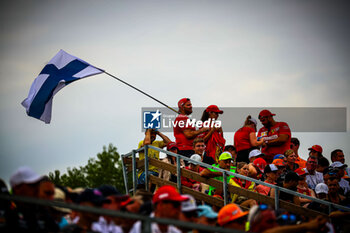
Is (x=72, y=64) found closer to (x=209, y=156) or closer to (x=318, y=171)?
(x=209, y=156)

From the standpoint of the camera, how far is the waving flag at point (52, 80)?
510 inches

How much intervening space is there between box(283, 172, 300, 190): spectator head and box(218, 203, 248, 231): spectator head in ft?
9.98

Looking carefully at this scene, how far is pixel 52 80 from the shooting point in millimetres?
13039

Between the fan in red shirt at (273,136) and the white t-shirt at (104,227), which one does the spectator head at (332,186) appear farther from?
the white t-shirt at (104,227)

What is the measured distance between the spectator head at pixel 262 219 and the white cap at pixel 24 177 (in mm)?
2387

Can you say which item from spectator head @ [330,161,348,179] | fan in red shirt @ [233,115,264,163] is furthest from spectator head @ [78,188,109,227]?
spectator head @ [330,161,348,179]

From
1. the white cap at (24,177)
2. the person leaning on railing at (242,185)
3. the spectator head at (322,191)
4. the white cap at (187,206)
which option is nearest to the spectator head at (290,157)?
the person leaning on railing at (242,185)

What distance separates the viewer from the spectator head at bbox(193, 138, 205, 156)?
36.4ft

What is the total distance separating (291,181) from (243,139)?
9.09 ft

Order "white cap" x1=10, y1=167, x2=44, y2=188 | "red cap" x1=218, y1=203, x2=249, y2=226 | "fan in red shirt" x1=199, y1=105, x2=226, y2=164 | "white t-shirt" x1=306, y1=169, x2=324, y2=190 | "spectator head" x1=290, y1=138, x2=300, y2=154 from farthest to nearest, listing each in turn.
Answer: "spectator head" x1=290, y1=138, x2=300, y2=154 → "fan in red shirt" x1=199, y1=105, x2=226, y2=164 → "white t-shirt" x1=306, y1=169, x2=324, y2=190 → "red cap" x1=218, y1=203, x2=249, y2=226 → "white cap" x1=10, y1=167, x2=44, y2=188

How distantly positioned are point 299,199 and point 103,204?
452cm

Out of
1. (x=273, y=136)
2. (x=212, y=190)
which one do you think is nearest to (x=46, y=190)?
(x=212, y=190)

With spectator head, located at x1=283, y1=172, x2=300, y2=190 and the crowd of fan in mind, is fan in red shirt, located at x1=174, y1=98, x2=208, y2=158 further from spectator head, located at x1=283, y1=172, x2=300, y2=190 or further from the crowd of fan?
spectator head, located at x1=283, y1=172, x2=300, y2=190

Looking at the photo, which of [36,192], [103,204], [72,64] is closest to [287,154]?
[72,64]
